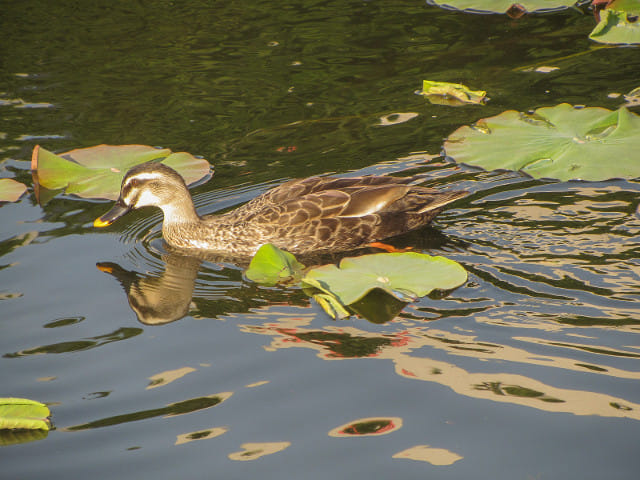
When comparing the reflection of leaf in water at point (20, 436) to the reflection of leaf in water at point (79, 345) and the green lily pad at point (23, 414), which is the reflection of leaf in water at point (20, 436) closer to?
the green lily pad at point (23, 414)

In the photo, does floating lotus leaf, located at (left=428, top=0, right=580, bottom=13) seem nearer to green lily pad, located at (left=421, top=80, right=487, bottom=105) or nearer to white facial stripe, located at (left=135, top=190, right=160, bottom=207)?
green lily pad, located at (left=421, top=80, right=487, bottom=105)

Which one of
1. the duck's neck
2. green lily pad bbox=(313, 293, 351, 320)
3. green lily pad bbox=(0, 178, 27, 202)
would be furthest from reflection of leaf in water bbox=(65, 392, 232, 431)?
green lily pad bbox=(0, 178, 27, 202)

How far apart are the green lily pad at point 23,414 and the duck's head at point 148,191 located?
301cm

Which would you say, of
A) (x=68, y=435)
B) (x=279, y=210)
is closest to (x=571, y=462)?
(x=68, y=435)

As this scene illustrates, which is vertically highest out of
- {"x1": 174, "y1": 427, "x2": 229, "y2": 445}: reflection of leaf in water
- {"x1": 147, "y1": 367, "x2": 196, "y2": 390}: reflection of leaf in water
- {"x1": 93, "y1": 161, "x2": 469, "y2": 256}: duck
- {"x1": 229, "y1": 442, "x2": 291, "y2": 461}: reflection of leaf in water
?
{"x1": 93, "y1": 161, "x2": 469, "y2": 256}: duck

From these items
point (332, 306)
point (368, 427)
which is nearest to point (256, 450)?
point (368, 427)

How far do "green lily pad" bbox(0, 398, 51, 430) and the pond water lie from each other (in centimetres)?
9

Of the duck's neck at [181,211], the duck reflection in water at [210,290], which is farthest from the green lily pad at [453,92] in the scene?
the duck's neck at [181,211]

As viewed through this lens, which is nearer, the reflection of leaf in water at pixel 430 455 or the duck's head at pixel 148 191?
Result: the reflection of leaf in water at pixel 430 455

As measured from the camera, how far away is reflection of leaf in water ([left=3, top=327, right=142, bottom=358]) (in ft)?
20.2

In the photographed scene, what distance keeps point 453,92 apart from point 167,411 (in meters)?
6.35

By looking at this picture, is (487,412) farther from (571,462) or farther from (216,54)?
(216,54)

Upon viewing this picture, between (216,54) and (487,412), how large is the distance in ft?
28.6

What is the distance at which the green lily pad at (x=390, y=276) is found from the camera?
21.1 feet
